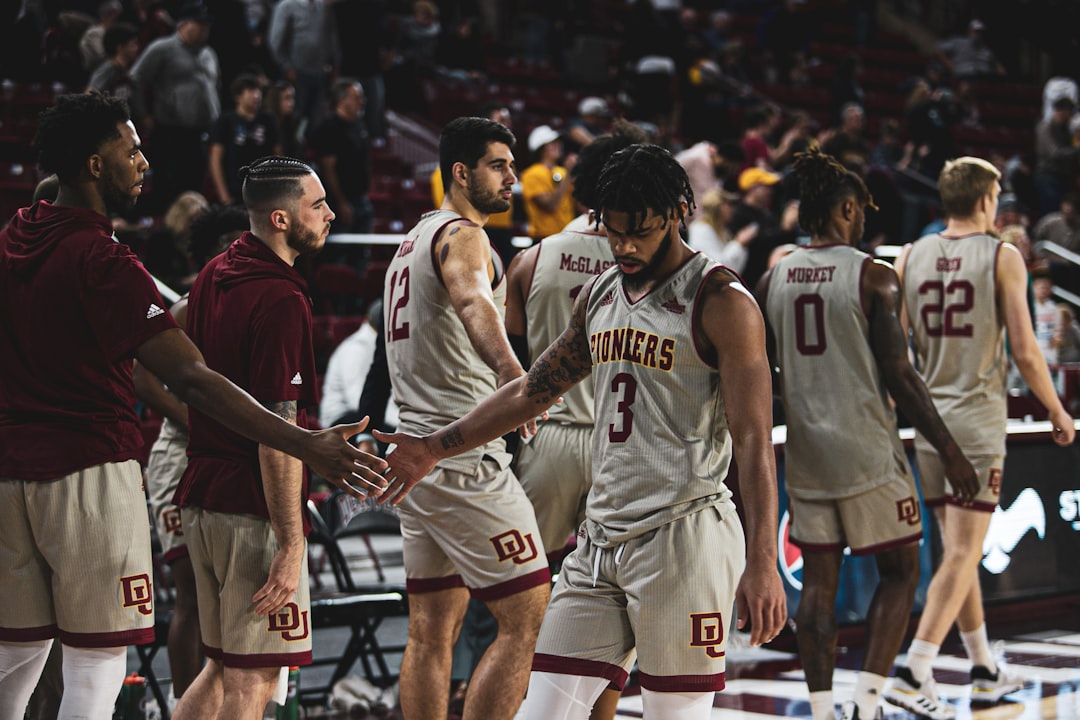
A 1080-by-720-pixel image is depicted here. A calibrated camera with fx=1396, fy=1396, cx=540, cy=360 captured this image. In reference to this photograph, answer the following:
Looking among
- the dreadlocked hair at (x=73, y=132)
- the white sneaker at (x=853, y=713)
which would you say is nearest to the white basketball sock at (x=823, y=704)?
the white sneaker at (x=853, y=713)

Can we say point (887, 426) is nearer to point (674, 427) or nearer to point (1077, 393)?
point (674, 427)

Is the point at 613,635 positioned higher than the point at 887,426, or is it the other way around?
the point at 887,426

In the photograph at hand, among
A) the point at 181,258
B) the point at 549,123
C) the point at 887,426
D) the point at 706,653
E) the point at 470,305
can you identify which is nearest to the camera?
the point at 706,653

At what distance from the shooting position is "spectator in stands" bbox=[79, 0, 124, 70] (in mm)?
12578

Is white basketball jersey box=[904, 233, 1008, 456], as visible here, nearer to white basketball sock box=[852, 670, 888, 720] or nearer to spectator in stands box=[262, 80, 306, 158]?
white basketball sock box=[852, 670, 888, 720]

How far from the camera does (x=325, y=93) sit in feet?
44.8

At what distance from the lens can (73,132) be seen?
3973 mm

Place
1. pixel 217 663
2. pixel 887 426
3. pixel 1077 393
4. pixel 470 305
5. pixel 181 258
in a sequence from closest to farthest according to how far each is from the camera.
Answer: pixel 217 663 < pixel 470 305 < pixel 887 426 < pixel 181 258 < pixel 1077 393

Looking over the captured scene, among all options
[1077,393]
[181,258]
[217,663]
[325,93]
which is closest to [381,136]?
[325,93]

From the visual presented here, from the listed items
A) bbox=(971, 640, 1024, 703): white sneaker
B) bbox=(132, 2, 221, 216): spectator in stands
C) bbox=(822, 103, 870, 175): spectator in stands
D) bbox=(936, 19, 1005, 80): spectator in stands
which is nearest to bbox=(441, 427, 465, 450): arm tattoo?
bbox=(971, 640, 1024, 703): white sneaker

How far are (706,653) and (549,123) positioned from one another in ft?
46.6

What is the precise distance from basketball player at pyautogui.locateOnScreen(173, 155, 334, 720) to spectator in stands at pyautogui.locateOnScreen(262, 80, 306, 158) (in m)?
7.70

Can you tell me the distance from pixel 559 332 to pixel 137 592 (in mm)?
2136

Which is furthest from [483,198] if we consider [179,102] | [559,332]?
[179,102]
